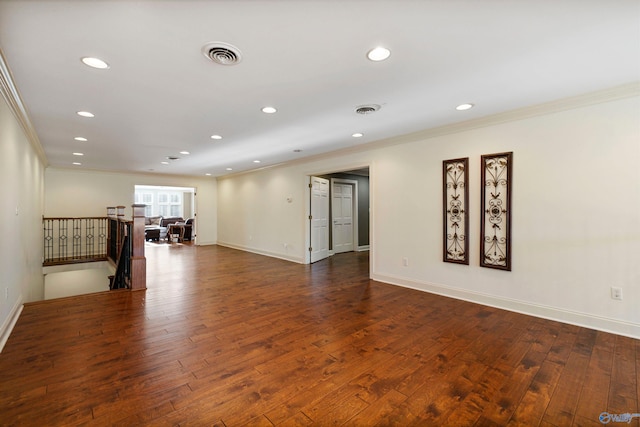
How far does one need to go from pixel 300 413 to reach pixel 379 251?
11.4ft

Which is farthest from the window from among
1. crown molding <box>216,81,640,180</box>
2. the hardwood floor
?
crown molding <box>216,81,640,180</box>

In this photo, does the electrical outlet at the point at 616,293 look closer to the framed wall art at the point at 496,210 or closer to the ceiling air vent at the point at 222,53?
the framed wall art at the point at 496,210

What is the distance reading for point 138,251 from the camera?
4.41 meters

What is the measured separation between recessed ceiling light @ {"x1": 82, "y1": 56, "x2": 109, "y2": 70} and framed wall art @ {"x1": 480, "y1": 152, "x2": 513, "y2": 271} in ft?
13.6

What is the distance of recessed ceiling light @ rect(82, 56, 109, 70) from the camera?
2178mm

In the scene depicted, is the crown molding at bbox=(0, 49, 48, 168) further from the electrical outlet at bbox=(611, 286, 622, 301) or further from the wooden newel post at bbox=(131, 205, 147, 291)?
the electrical outlet at bbox=(611, 286, 622, 301)

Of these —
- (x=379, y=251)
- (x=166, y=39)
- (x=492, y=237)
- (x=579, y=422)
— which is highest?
(x=166, y=39)

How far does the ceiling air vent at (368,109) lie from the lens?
321 centimetres

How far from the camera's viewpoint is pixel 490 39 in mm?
1943

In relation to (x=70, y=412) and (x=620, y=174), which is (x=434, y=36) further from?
(x=70, y=412)

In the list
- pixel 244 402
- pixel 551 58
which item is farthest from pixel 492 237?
pixel 244 402

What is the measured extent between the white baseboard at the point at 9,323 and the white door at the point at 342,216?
6000 mm

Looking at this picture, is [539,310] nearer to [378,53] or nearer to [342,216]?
[378,53]

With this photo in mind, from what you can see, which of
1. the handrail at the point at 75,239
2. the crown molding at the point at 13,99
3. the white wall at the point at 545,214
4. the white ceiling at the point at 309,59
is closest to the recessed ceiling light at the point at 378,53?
the white ceiling at the point at 309,59
